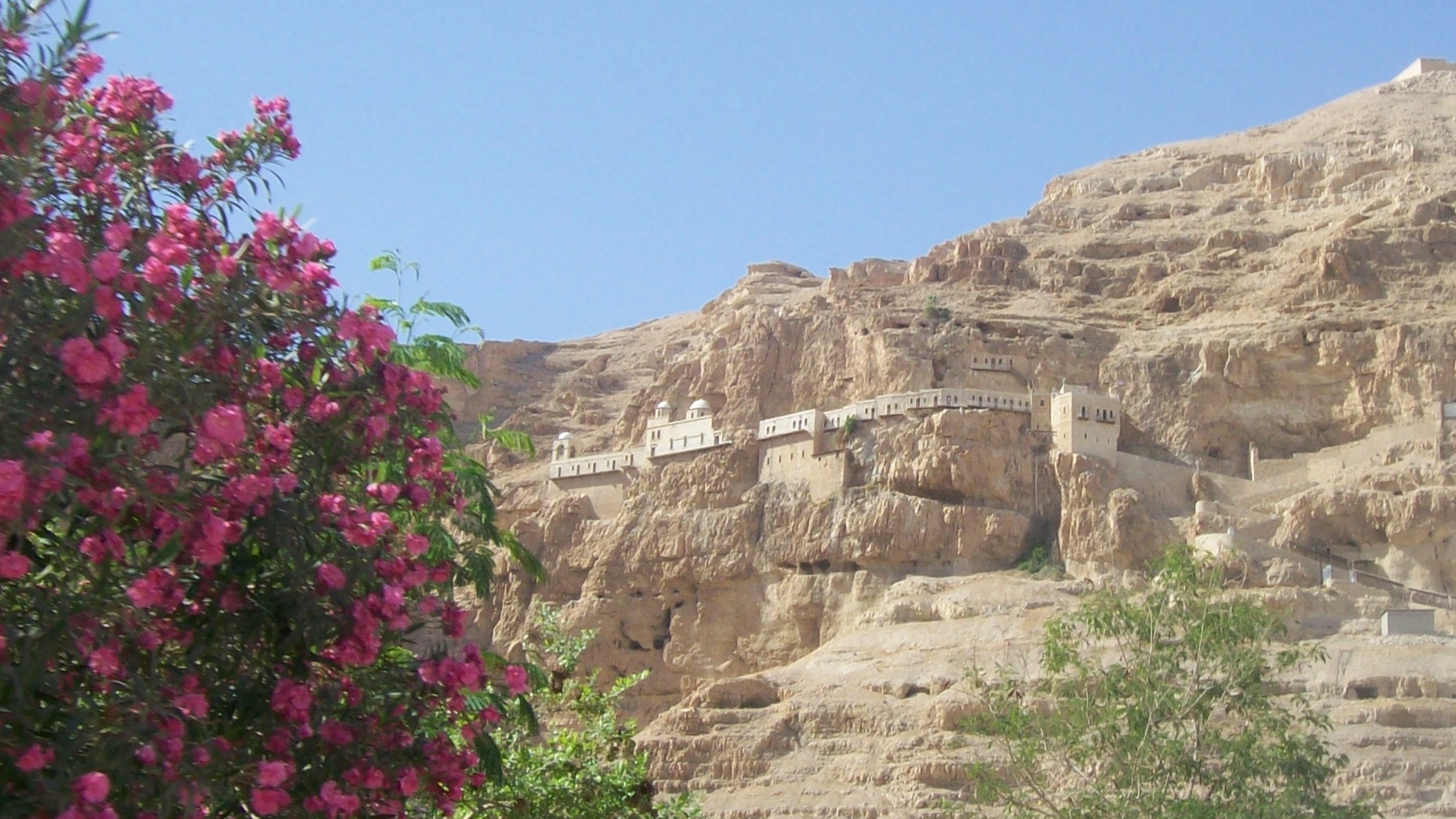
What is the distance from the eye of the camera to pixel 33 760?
24.9 ft

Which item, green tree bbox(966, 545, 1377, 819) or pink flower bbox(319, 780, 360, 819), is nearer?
pink flower bbox(319, 780, 360, 819)

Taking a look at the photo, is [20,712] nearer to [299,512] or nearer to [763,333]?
[299,512]

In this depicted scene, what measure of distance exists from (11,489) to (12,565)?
422 millimetres

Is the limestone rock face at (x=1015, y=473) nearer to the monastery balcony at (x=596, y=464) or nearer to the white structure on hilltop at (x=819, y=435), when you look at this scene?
the white structure on hilltop at (x=819, y=435)

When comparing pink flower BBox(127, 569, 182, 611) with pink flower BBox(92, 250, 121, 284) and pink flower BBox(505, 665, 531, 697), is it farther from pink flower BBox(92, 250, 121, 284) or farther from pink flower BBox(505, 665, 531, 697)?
pink flower BBox(505, 665, 531, 697)

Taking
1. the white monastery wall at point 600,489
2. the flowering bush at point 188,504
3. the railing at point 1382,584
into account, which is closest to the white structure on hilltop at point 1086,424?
the railing at point 1382,584

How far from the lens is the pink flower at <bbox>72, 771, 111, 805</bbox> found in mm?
7523

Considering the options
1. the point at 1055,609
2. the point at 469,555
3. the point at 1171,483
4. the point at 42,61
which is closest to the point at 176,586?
the point at 42,61

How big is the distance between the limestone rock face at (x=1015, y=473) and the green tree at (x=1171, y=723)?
15738 millimetres

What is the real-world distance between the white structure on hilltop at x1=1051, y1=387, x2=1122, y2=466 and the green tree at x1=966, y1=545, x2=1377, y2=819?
2971cm

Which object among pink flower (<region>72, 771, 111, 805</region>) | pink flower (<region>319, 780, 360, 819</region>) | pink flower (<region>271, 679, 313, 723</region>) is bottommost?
pink flower (<region>319, 780, 360, 819</region>)

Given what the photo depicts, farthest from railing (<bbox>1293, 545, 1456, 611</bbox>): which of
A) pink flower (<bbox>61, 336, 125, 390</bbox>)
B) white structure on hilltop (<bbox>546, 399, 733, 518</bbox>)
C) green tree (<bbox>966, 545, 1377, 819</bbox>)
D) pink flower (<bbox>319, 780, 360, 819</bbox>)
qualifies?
pink flower (<bbox>61, 336, 125, 390</bbox>)

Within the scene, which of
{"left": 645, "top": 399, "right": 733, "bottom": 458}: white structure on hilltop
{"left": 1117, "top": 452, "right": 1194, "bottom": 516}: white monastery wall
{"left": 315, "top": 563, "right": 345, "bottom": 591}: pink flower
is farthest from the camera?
{"left": 645, "top": 399, "right": 733, "bottom": 458}: white structure on hilltop

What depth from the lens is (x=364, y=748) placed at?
29.8 ft
